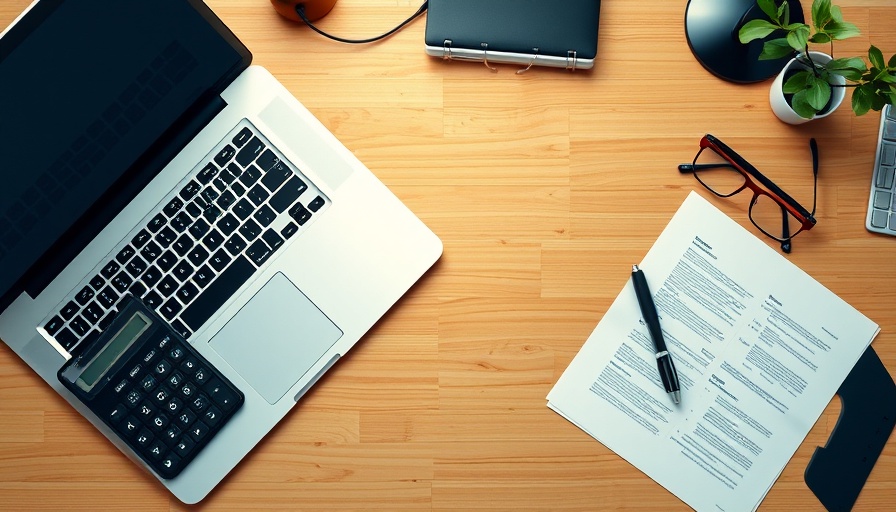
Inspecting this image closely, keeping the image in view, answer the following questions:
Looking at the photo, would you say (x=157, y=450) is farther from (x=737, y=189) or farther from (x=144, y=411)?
(x=737, y=189)

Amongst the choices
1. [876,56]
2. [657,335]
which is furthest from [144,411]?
[876,56]

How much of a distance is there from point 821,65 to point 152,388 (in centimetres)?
96

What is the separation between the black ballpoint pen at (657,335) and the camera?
94 centimetres

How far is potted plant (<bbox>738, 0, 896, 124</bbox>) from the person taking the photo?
855 mm

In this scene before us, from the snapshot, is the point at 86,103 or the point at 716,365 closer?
the point at 86,103

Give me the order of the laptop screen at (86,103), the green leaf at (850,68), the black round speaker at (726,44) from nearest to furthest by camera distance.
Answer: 1. the laptop screen at (86,103)
2. the green leaf at (850,68)
3. the black round speaker at (726,44)

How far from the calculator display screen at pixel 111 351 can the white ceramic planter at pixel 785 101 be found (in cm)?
87

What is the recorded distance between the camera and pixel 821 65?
927 mm

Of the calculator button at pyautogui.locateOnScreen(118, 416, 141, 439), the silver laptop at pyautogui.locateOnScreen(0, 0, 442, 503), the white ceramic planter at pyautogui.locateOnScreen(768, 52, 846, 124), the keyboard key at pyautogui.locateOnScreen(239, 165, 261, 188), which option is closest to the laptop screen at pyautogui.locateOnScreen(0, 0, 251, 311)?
the silver laptop at pyautogui.locateOnScreen(0, 0, 442, 503)

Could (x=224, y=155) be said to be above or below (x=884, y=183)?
above

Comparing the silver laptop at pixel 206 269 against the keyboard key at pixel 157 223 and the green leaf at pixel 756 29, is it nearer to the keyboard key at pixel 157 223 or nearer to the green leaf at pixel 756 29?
the keyboard key at pixel 157 223

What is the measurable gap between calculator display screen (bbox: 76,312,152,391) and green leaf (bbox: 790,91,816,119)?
0.86m

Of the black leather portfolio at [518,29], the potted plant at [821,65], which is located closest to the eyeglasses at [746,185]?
the potted plant at [821,65]

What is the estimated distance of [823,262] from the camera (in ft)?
3.19
